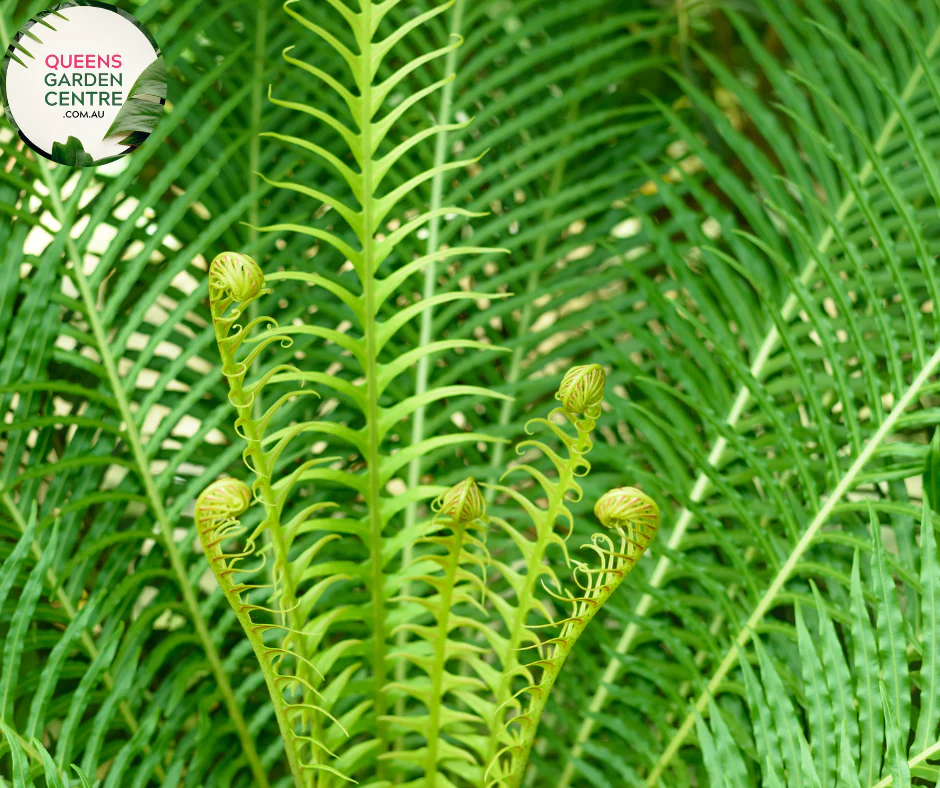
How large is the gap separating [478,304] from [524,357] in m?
0.07

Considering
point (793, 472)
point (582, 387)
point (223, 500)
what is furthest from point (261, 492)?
point (793, 472)

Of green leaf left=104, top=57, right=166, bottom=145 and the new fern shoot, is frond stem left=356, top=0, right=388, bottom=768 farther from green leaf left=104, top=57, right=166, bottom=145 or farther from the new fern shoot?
green leaf left=104, top=57, right=166, bottom=145

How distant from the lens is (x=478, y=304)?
0.80 meters

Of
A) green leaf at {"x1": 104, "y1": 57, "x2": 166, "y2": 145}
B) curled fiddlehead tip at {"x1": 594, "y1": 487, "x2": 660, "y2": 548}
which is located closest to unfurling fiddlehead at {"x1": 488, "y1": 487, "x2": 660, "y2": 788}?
curled fiddlehead tip at {"x1": 594, "y1": 487, "x2": 660, "y2": 548}

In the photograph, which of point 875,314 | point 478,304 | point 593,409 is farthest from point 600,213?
point 593,409

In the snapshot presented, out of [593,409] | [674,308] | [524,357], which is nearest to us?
[593,409]

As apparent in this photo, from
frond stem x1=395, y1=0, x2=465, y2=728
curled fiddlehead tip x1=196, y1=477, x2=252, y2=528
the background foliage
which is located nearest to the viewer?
curled fiddlehead tip x1=196, y1=477, x2=252, y2=528

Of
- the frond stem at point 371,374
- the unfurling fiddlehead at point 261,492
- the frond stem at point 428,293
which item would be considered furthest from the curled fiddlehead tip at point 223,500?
the frond stem at point 428,293

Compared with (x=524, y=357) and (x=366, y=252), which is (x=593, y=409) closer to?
(x=366, y=252)

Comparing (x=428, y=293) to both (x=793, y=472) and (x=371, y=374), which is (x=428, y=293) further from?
(x=793, y=472)

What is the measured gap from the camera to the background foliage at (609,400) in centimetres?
56

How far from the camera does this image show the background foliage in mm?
556

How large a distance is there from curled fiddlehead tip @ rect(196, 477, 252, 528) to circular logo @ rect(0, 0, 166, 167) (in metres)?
0.35

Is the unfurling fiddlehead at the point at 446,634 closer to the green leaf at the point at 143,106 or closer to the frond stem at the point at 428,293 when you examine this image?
the frond stem at the point at 428,293
